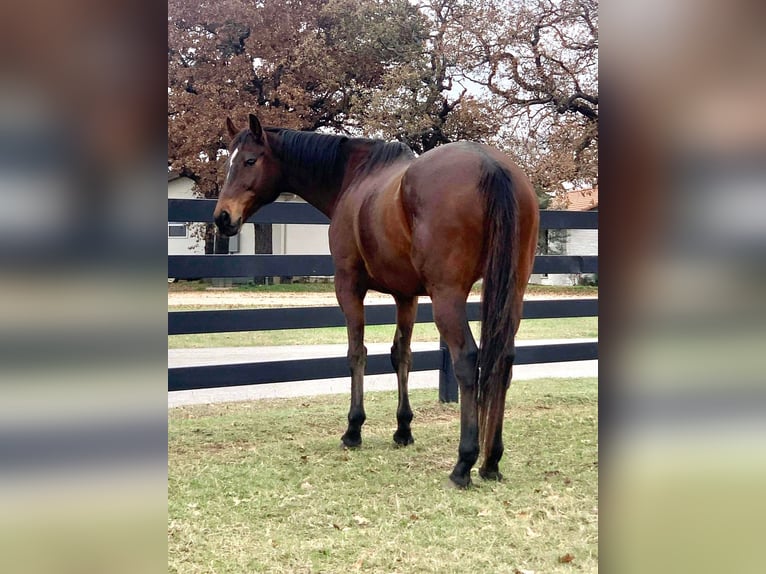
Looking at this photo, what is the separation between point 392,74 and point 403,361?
11728mm

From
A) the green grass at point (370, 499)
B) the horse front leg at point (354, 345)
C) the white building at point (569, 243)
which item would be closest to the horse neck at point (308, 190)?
the horse front leg at point (354, 345)

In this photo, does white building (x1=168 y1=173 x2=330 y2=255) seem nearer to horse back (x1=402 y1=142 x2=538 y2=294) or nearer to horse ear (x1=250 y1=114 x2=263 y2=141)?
horse ear (x1=250 y1=114 x2=263 y2=141)

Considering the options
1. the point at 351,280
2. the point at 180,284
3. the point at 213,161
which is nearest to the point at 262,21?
the point at 213,161

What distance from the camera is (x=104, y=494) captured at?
2.10ft

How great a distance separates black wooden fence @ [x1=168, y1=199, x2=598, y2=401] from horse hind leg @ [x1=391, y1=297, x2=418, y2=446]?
1.01 meters

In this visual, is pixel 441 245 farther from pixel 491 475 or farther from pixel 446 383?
pixel 446 383

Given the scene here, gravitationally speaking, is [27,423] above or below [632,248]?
below

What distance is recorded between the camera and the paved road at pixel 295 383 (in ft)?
21.2

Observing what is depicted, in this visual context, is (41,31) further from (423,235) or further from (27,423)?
(423,235)

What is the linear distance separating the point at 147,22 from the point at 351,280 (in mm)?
3605

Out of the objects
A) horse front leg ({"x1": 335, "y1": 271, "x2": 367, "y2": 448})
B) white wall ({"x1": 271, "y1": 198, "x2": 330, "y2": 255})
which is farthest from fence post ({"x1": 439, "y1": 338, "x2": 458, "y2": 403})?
white wall ({"x1": 271, "y1": 198, "x2": 330, "y2": 255})

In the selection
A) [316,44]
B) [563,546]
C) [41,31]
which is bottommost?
[563,546]

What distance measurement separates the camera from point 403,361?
445 cm

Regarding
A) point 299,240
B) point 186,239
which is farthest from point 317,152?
point 186,239
